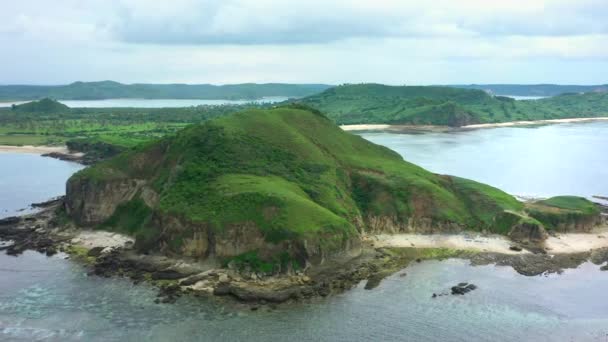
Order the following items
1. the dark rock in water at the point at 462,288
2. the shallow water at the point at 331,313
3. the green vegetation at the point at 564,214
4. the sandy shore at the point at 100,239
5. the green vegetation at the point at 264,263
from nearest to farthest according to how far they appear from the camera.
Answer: the shallow water at the point at 331,313, the dark rock in water at the point at 462,288, the green vegetation at the point at 264,263, the sandy shore at the point at 100,239, the green vegetation at the point at 564,214

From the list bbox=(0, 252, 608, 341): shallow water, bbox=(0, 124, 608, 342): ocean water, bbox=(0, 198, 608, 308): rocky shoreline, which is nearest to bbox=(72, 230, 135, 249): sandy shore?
bbox=(0, 198, 608, 308): rocky shoreline

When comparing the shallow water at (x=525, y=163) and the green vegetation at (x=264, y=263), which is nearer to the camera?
the green vegetation at (x=264, y=263)

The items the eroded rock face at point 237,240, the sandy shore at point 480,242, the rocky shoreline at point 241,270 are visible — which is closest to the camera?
the rocky shoreline at point 241,270

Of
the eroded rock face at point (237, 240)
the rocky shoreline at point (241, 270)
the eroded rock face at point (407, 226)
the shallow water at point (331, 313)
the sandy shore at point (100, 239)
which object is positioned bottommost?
the shallow water at point (331, 313)

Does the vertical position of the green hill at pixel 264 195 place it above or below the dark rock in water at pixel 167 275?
above

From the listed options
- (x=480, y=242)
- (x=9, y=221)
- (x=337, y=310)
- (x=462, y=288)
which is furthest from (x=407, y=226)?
(x=9, y=221)

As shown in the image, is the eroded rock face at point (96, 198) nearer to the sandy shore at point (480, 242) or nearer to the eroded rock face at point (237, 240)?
the eroded rock face at point (237, 240)

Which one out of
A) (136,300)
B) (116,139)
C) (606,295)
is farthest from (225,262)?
(116,139)

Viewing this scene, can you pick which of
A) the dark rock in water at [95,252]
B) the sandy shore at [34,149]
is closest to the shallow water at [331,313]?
the dark rock in water at [95,252]
